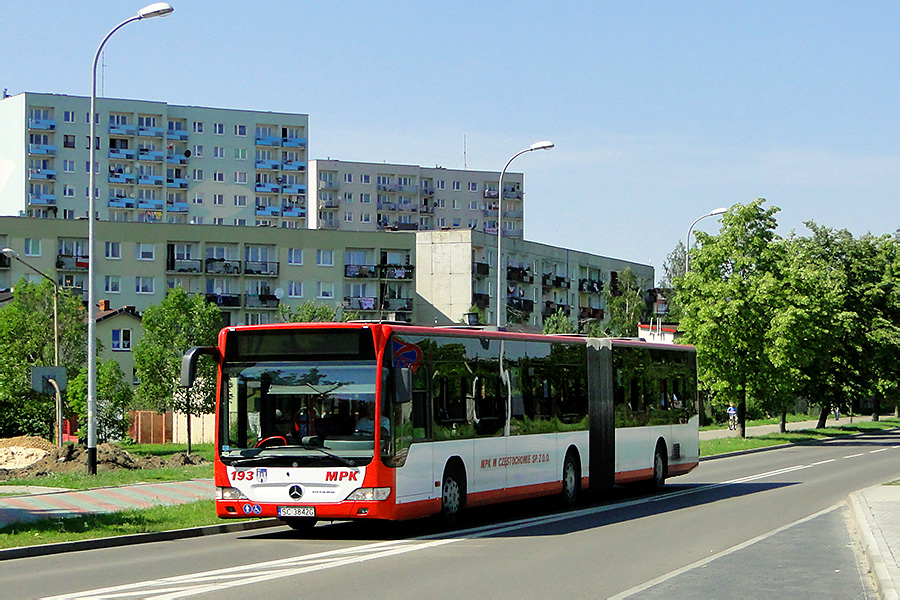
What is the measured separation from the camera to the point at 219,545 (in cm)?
1566

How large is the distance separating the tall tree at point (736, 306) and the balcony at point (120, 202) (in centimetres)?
8774

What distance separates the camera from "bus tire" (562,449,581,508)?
2136 centimetres

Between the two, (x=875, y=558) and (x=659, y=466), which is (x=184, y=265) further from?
(x=875, y=558)

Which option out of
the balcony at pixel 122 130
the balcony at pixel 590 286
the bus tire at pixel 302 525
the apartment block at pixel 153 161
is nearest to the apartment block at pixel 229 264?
the balcony at pixel 590 286

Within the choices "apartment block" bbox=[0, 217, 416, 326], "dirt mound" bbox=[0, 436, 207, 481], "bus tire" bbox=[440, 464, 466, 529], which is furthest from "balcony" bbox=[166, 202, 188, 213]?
"bus tire" bbox=[440, 464, 466, 529]

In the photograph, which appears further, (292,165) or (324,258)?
(292,165)

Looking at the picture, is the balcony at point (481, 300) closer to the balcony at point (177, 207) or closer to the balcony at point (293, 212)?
the balcony at point (293, 212)

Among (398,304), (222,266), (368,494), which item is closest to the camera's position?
(368,494)

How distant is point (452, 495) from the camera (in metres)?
17.5

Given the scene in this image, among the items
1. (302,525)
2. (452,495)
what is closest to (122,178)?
(302,525)

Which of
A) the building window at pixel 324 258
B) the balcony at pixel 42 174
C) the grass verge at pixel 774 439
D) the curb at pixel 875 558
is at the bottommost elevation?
the grass verge at pixel 774 439

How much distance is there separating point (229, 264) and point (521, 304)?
26255 mm

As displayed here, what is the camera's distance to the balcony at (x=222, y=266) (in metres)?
91.3

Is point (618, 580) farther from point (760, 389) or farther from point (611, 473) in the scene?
point (760, 389)
